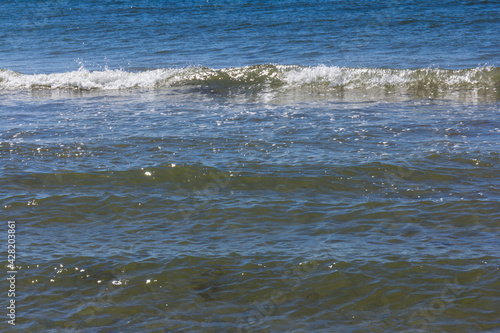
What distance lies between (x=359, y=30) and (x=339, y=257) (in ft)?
50.5

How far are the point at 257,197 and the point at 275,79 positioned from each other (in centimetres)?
766

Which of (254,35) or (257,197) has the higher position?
(254,35)

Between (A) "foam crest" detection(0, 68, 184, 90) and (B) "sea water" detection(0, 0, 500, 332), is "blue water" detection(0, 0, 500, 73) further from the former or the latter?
(A) "foam crest" detection(0, 68, 184, 90)

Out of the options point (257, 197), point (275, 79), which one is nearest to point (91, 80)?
point (275, 79)

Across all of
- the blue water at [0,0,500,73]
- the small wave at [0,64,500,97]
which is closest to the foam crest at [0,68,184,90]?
the small wave at [0,64,500,97]

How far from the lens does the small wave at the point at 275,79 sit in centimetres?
1227

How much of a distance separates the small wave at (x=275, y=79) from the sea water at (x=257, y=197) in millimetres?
58

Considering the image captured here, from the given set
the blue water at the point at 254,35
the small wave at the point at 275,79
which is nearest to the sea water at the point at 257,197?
the small wave at the point at 275,79

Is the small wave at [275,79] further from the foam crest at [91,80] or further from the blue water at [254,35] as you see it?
the blue water at [254,35]

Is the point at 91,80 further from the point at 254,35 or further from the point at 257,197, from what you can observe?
the point at 257,197

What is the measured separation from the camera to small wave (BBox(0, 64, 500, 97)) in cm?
1227

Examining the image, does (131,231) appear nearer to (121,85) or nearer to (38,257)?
(38,257)

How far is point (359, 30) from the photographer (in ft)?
61.9

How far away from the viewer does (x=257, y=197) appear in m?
6.23
